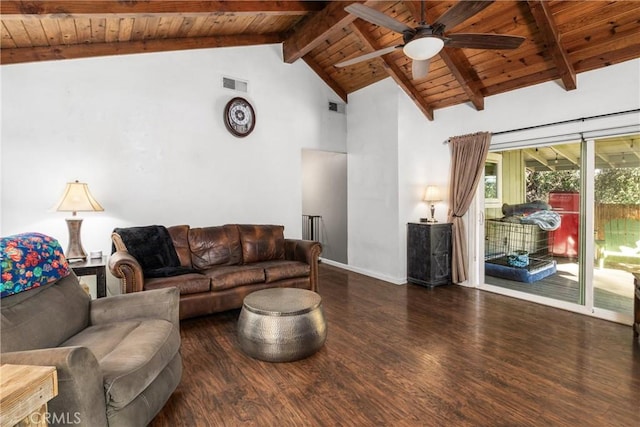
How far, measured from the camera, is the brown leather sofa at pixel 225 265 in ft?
10.6

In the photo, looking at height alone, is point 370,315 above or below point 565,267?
below

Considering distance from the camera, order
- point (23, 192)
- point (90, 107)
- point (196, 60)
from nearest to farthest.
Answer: point (23, 192), point (90, 107), point (196, 60)

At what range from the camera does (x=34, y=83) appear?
11.5ft

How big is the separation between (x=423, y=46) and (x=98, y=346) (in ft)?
9.73

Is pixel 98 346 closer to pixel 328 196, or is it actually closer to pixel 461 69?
pixel 461 69

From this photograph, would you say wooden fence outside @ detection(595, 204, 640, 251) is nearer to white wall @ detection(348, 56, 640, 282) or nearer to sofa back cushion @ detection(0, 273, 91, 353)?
white wall @ detection(348, 56, 640, 282)

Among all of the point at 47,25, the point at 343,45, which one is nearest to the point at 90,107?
the point at 47,25

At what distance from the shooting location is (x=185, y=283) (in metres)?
3.29

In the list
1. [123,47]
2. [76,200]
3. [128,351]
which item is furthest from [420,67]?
[76,200]

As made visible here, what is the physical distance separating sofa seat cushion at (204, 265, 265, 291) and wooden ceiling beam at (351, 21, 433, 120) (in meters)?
3.08

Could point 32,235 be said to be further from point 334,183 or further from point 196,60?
point 334,183

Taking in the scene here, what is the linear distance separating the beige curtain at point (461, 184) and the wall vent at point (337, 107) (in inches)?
78.8

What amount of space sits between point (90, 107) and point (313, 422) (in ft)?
13.3

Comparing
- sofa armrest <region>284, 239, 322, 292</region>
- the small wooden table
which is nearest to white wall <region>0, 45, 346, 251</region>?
sofa armrest <region>284, 239, 322, 292</region>
